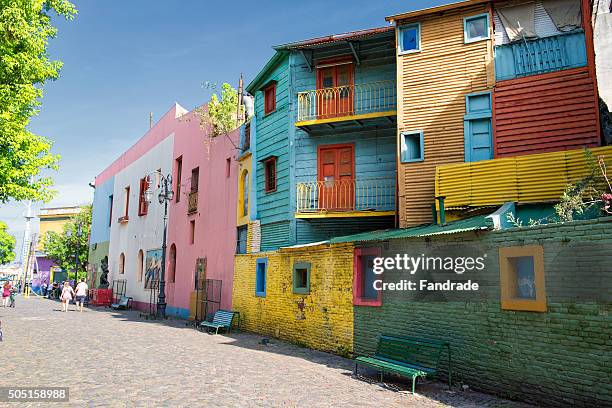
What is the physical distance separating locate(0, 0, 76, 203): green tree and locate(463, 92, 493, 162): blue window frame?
515 inches

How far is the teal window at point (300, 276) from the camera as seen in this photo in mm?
14449

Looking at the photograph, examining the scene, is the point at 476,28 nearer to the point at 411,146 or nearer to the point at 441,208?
the point at 411,146

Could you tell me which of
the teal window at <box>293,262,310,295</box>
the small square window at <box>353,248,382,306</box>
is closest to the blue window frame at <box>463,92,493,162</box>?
the small square window at <box>353,248,382,306</box>

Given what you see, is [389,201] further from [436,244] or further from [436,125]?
[436,244]

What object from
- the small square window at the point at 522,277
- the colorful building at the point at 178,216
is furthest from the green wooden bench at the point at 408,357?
the colorful building at the point at 178,216

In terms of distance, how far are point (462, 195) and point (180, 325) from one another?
1261 centimetres

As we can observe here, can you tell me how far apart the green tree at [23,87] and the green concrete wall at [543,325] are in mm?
13139

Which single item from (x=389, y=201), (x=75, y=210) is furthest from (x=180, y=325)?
(x=75, y=210)

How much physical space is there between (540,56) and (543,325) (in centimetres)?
813

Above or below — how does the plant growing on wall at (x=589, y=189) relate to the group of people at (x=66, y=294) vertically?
above

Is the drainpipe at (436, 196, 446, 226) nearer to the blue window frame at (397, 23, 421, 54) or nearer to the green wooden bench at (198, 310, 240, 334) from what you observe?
the blue window frame at (397, 23, 421, 54)

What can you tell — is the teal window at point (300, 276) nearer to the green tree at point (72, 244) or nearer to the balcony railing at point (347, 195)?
the balcony railing at point (347, 195)

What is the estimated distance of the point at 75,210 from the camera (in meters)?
69.4

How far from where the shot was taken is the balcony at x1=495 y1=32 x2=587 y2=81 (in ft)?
41.8
